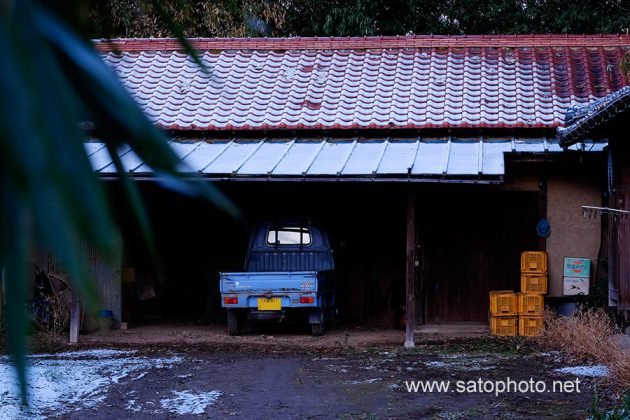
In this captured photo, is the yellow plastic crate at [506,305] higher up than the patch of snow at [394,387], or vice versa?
the yellow plastic crate at [506,305]

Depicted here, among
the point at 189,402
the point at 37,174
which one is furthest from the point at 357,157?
the point at 37,174

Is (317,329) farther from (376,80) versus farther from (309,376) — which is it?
(376,80)

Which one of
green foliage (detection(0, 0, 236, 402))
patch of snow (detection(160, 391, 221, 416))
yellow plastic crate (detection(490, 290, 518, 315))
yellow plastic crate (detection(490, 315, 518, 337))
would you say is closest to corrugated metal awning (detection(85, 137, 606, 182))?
yellow plastic crate (detection(490, 290, 518, 315))

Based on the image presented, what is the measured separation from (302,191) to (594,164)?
4822mm

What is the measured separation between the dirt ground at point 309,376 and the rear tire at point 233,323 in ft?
0.66

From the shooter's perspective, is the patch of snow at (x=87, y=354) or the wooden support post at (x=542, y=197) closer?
the patch of snow at (x=87, y=354)

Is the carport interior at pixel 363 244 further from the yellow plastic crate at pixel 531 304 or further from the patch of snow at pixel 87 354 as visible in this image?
the patch of snow at pixel 87 354

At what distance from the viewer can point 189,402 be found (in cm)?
821

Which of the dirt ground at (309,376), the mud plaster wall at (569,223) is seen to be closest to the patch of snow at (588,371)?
the dirt ground at (309,376)

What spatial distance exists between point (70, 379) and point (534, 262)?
7005 mm

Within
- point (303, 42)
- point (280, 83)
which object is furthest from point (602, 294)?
point (303, 42)

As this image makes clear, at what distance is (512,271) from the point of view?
47.0 feet

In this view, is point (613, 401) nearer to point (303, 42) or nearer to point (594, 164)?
point (594, 164)

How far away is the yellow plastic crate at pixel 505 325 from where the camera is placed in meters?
12.8
